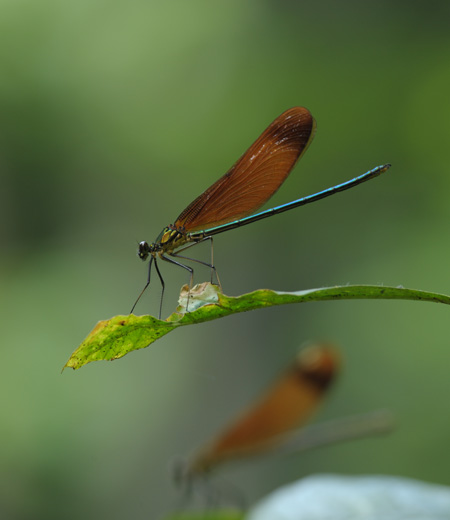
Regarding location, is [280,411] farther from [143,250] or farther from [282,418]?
[143,250]

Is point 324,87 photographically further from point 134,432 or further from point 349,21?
point 134,432

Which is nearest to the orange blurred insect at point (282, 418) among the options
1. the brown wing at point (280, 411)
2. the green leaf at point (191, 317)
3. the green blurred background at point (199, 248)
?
the brown wing at point (280, 411)

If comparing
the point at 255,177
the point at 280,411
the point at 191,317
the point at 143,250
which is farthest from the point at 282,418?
the point at 191,317

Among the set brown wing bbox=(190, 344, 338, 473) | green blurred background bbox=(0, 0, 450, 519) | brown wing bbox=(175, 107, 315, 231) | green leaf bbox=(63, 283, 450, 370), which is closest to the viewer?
green leaf bbox=(63, 283, 450, 370)

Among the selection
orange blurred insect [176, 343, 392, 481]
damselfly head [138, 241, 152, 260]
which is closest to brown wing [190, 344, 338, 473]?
orange blurred insect [176, 343, 392, 481]

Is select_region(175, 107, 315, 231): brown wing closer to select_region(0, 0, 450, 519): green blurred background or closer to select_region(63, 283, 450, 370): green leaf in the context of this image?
select_region(63, 283, 450, 370): green leaf
